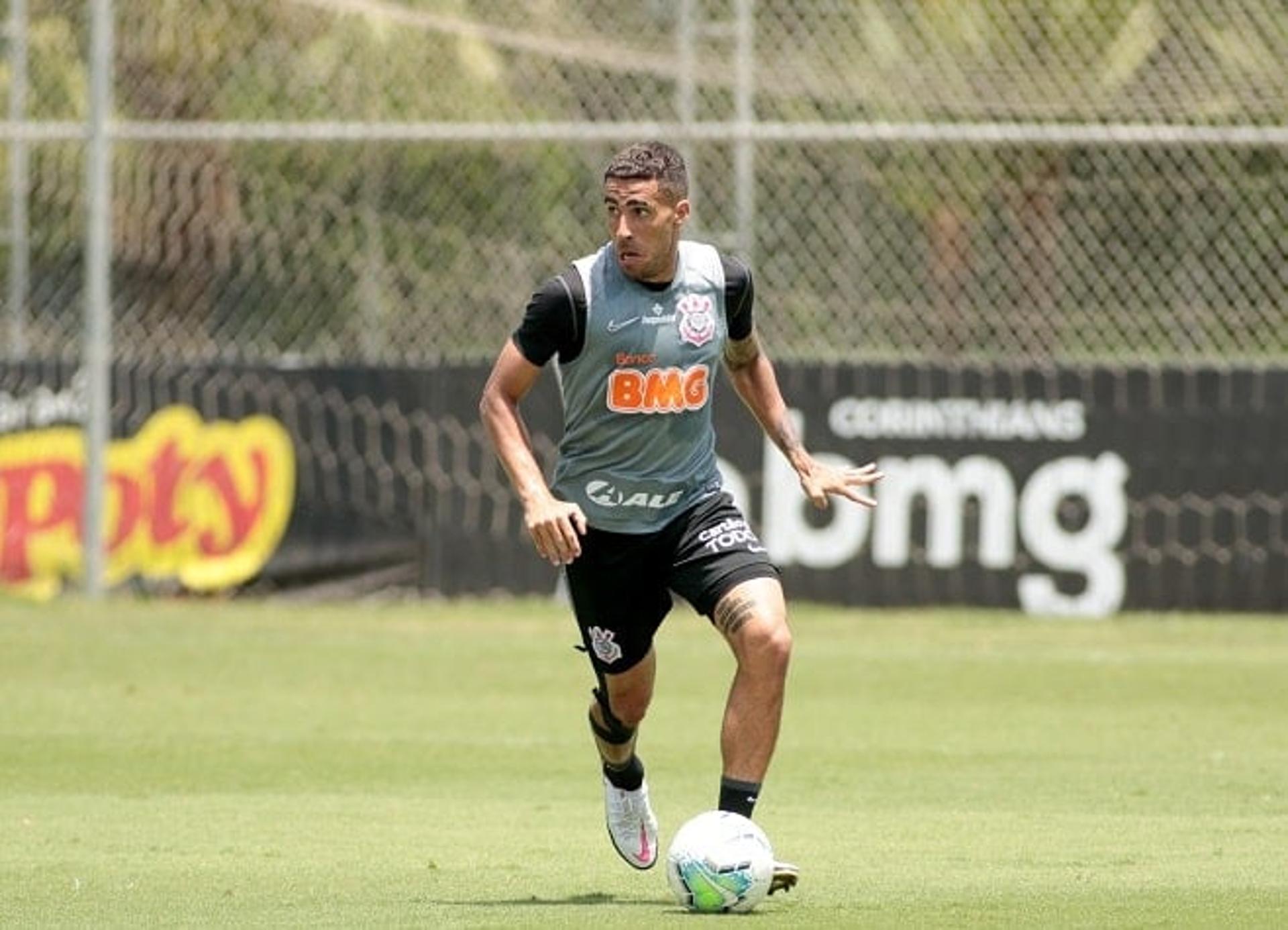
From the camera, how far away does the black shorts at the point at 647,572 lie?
339 inches

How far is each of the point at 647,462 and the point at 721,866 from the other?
146cm

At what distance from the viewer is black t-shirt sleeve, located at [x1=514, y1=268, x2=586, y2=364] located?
27.7 feet

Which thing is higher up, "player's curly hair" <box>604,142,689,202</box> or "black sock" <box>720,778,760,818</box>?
"player's curly hair" <box>604,142,689,202</box>

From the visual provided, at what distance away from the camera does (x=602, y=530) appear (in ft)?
28.7

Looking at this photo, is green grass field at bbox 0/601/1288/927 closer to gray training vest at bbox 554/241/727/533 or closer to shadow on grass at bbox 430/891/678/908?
shadow on grass at bbox 430/891/678/908

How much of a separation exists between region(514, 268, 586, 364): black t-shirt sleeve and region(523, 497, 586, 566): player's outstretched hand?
0.59 metres

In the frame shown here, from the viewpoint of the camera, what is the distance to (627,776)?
29.4 ft

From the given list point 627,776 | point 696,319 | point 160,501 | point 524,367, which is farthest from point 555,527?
point 160,501

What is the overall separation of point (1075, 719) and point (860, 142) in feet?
21.7

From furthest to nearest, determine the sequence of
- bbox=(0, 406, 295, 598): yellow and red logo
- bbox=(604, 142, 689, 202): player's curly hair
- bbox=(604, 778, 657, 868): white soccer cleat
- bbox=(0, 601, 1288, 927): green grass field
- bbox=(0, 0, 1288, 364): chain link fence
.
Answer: bbox=(0, 406, 295, 598): yellow and red logo → bbox=(0, 0, 1288, 364): chain link fence → bbox=(604, 778, 657, 868): white soccer cleat → bbox=(604, 142, 689, 202): player's curly hair → bbox=(0, 601, 1288, 927): green grass field

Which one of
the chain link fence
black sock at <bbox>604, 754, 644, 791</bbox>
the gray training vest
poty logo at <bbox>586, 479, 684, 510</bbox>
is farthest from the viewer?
the chain link fence

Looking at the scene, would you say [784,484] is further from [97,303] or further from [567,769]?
[567,769]

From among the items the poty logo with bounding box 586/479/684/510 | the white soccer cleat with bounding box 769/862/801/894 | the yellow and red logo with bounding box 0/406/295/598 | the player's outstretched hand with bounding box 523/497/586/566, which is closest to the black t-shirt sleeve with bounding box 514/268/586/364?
the poty logo with bounding box 586/479/684/510

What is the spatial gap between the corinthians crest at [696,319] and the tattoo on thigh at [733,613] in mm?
830
